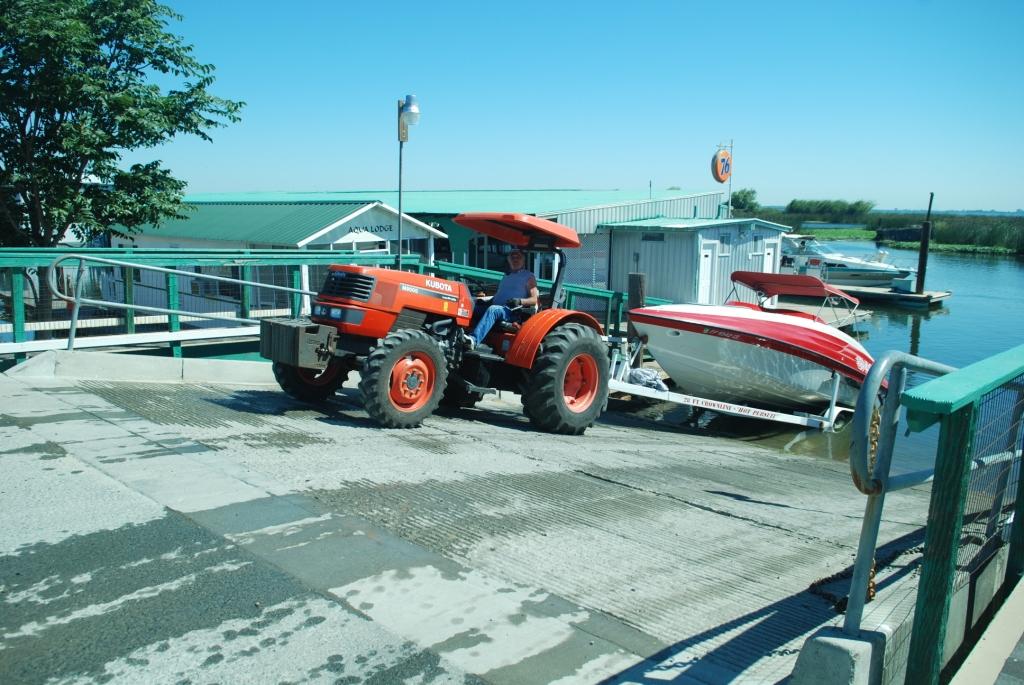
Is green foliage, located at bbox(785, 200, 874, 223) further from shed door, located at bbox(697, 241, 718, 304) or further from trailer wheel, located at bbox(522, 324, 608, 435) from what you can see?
trailer wheel, located at bbox(522, 324, 608, 435)

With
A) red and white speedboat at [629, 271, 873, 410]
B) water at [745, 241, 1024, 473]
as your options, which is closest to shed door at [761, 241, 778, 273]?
water at [745, 241, 1024, 473]

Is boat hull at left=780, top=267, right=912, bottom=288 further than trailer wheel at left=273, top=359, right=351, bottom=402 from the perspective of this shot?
Yes

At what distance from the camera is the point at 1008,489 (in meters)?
3.76

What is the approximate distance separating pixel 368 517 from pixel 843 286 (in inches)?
1474

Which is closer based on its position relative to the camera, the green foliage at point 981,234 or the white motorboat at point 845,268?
the white motorboat at point 845,268

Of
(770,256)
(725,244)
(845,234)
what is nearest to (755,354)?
(725,244)

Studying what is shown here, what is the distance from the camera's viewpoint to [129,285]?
9.00 metres

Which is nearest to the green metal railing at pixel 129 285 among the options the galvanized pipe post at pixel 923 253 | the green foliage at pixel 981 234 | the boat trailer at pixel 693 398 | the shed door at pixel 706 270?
the boat trailer at pixel 693 398

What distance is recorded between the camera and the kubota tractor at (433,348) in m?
6.80

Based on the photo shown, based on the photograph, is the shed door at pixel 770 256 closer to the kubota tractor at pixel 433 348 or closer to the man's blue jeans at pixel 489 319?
the kubota tractor at pixel 433 348

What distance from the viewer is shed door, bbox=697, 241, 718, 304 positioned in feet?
75.3

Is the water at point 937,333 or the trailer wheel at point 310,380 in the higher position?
the trailer wheel at point 310,380

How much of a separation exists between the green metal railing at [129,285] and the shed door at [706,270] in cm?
1300

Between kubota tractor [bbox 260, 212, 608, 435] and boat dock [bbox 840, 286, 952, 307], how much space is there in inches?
1183
